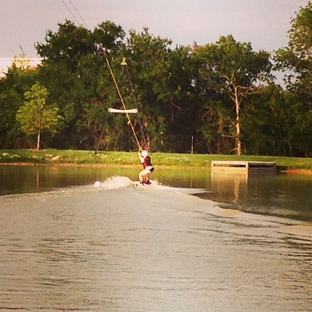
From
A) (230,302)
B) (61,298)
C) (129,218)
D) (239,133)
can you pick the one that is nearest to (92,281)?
(61,298)

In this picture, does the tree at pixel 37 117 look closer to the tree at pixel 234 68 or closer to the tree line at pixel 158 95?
the tree line at pixel 158 95

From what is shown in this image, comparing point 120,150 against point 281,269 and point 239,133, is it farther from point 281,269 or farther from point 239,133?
point 281,269

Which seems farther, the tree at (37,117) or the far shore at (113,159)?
the tree at (37,117)

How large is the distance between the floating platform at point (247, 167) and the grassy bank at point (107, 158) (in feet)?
6.82

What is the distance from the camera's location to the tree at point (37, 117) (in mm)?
54938

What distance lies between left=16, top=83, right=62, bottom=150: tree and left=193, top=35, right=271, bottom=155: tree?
33.8 ft

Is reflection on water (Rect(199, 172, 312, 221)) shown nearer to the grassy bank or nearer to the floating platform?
the floating platform

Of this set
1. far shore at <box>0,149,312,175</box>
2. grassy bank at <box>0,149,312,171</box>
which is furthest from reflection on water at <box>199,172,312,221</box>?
grassy bank at <box>0,149,312,171</box>

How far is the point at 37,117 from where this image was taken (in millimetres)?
55031

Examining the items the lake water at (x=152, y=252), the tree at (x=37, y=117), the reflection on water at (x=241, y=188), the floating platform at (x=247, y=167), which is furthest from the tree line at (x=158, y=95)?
the lake water at (x=152, y=252)

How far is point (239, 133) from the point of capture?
55.5m

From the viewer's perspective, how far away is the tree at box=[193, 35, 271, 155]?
55.2 m

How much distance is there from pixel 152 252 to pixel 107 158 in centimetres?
3760

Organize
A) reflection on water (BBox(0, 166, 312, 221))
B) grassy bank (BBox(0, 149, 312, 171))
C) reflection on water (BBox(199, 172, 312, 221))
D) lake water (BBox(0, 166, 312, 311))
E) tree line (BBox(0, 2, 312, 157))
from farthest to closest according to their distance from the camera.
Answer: tree line (BBox(0, 2, 312, 157)) → grassy bank (BBox(0, 149, 312, 171)) → reflection on water (BBox(0, 166, 312, 221)) → reflection on water (BBox(199, 172, 312, 221)) → lake water (BBox(0, 166, 312, 311))
